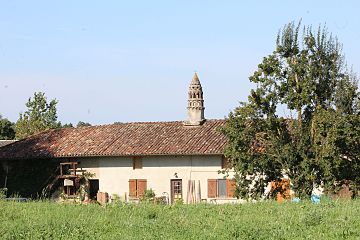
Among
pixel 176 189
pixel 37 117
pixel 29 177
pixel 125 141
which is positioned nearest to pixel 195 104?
pixel 125 141

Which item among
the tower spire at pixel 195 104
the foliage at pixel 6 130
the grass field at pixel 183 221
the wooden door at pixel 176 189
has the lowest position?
the grass field at pixel 183 221

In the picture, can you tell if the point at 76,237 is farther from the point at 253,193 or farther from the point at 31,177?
the point at 31,177

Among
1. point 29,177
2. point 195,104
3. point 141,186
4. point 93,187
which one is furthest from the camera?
point 195,104

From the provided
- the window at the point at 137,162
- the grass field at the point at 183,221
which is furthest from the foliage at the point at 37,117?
the grass field at the point at 183,221

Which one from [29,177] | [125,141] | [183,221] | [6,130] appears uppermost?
[6,130]

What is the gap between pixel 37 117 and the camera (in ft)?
226

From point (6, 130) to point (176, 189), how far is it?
43764mm

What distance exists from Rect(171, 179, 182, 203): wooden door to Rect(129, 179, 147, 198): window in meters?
1.70

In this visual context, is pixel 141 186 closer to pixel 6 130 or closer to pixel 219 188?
pixel 219 188

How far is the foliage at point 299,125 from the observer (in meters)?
28.8

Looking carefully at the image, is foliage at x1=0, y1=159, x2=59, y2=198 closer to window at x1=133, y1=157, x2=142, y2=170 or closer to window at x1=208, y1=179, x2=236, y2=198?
window at x1=133, y1=157, x2=142, y2=170

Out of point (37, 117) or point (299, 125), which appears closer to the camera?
point (299, 125)

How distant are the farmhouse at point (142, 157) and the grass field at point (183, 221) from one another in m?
17.0

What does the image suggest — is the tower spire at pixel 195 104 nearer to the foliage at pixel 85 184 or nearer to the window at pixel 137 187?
the window at pixel 137 187
